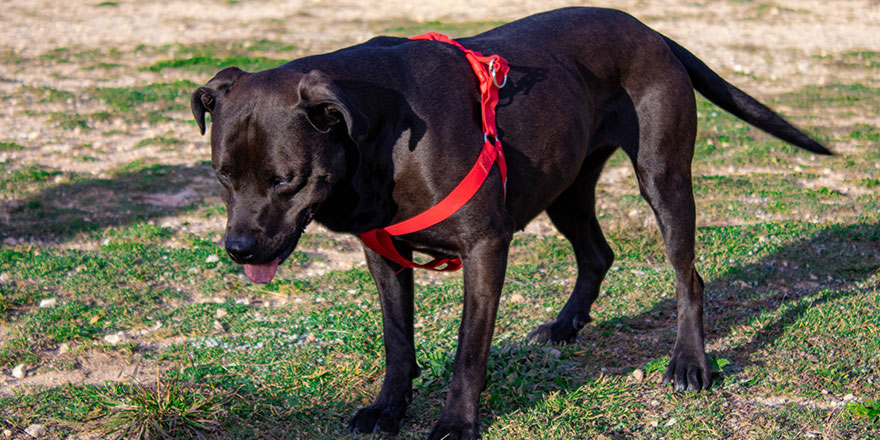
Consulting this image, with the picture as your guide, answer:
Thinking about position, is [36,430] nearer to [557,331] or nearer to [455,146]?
[455,146]

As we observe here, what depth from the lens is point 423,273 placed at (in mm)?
5617

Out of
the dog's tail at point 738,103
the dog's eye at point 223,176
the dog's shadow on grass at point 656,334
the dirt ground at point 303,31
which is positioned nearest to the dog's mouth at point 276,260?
the dog's eye at point 223,176

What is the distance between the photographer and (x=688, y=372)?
395 cm

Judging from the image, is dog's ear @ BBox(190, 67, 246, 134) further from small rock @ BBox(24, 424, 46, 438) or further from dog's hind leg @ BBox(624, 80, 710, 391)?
dog's hind leg @ BBox(624, 80, 710, 391)

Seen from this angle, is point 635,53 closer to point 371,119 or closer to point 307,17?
point 371,119

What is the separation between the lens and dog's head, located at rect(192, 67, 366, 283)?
300 centimetres

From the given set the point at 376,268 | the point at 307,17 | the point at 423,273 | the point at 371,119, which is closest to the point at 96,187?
the point at 423,273

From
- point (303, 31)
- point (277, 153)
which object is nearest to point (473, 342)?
point (277, 153)

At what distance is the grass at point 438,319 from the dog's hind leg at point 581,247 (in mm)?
162

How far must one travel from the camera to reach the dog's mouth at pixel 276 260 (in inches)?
124

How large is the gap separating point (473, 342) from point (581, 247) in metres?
1.44

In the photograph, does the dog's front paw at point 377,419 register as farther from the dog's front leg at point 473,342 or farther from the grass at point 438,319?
the dog's front leg at point 473,342

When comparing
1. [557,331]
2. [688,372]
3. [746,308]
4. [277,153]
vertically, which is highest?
[277,153]

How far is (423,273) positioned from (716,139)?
452cm
